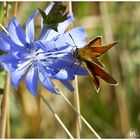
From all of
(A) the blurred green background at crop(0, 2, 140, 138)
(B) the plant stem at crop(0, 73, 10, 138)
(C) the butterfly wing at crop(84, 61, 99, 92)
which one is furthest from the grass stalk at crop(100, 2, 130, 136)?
(C) the butterfly wing at crop(84, 61, 99, 92)

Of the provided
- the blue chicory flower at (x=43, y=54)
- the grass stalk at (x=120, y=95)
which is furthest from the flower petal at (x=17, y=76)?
the grass stalk at (x=120, y=95)

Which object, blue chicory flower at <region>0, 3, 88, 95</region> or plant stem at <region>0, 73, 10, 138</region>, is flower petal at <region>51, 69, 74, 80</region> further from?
plant stem at <region>0, 73, 10, 138</region>

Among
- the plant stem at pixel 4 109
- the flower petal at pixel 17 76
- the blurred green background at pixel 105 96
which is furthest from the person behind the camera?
the blurred green background at pixel 105 96

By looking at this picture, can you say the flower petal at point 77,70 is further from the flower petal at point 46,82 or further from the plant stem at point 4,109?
the plant stem at point 4,109

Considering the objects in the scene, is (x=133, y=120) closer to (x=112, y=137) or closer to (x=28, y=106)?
(x=112, y=137)

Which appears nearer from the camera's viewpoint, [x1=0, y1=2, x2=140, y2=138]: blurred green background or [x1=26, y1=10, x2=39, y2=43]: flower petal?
[x1=26, y1=10, x2=39, y2=43]: flower petal

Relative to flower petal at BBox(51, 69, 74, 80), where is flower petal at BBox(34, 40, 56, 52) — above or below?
above

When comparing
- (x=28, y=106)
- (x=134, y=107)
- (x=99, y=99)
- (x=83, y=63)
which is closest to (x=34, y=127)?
(x=28, y=106)
